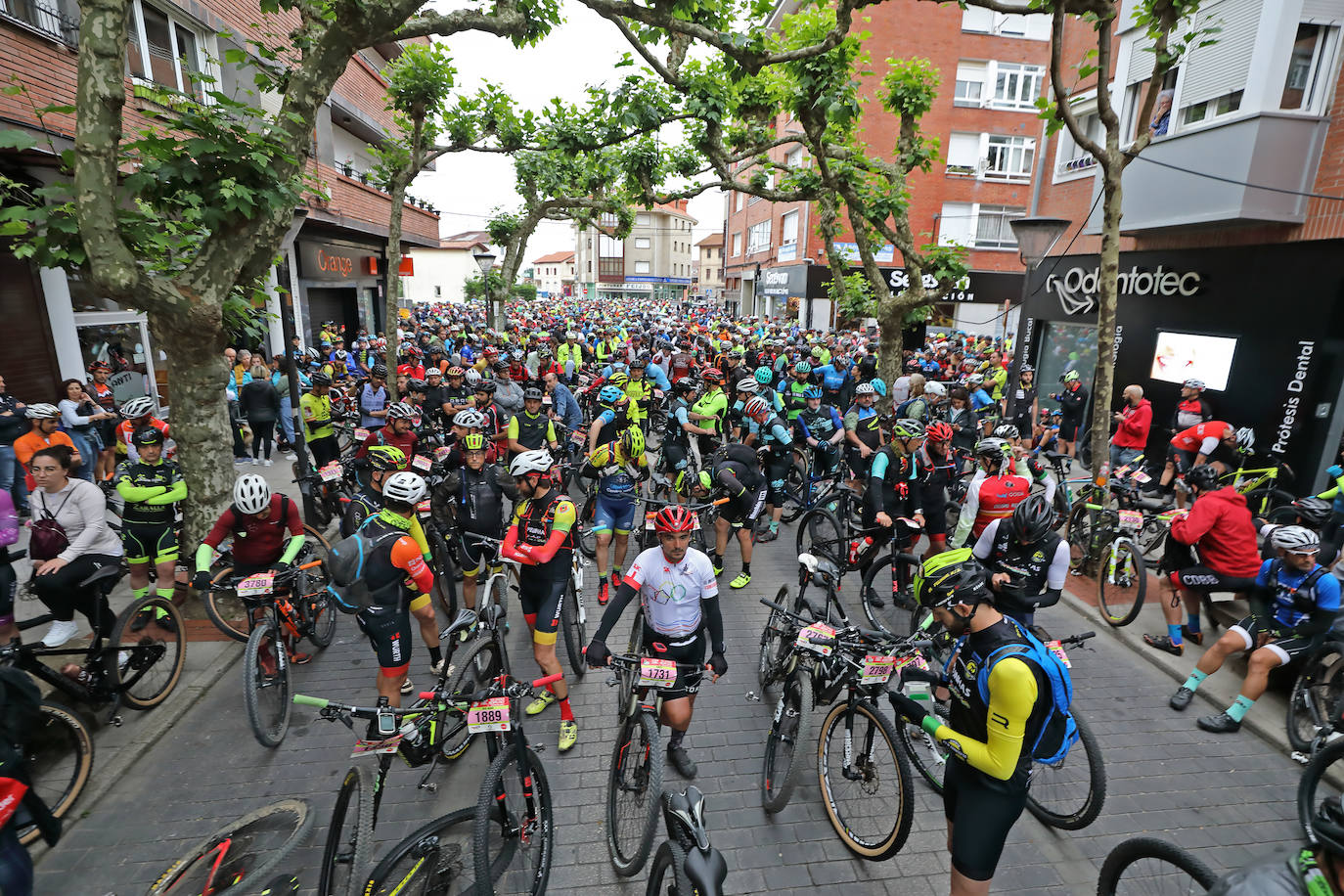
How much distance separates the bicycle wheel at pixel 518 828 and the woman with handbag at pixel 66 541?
156 inches

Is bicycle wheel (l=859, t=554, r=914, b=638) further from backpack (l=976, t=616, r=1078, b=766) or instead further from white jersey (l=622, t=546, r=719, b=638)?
backpack (l=976, t=616, r=1078, b=766)

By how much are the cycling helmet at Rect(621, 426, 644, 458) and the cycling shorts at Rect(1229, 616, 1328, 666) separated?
6.21m

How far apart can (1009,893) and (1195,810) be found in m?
1.81

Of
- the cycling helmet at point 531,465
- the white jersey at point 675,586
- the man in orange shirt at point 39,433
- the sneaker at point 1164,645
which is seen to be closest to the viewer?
the white jersey at point 675,586

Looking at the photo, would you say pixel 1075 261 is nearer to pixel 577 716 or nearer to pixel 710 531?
pixel 710 531

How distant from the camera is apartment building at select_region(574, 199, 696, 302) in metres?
95.9

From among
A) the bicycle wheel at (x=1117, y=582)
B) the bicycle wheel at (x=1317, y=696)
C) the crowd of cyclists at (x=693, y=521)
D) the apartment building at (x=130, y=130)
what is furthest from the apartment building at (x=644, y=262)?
the bicycle wheel at (x=1317, y=696)

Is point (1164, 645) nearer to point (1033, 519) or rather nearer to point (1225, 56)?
point (1033, 519)

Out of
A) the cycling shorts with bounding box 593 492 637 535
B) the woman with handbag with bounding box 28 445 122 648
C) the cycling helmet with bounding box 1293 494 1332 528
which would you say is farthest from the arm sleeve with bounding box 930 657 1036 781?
the woman with handbag with bounding box 28 445 122 648

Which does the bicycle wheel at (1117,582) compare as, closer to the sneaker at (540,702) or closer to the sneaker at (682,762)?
the sneaker at (682,762)

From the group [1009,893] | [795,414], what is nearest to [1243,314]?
[795,414]

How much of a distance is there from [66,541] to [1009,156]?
35156mm

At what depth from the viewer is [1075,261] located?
48.6 ft

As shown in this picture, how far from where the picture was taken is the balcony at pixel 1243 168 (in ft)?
31.2
